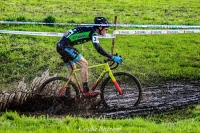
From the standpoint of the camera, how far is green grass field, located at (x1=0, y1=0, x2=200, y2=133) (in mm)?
8328

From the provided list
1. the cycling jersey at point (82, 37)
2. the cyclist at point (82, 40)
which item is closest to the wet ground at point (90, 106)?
the cyclist at point (82, 40)

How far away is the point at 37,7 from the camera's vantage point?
2320cm

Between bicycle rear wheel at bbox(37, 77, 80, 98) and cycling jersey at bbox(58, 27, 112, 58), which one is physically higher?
cycling jersey at bbox(58, 27, 112, 58)

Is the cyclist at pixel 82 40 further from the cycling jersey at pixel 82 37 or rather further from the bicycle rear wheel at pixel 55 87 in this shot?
the bicycle rear wheel at pixel 55 87

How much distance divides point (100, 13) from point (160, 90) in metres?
11.2

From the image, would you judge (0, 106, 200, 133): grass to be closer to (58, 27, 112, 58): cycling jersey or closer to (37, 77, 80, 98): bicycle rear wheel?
(37, 77, 80, 98): bicycle rear wheel

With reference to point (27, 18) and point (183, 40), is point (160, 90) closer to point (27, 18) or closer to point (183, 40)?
point (183, 40)

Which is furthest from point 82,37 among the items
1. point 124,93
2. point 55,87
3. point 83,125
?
point 83,125

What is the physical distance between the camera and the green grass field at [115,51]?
27.3 feet

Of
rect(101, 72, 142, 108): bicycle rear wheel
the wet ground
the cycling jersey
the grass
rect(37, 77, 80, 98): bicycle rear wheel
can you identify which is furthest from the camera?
rect(101, 72, 142, 108): bicycle rear wheel

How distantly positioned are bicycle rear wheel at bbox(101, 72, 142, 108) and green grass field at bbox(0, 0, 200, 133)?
3.42 ft

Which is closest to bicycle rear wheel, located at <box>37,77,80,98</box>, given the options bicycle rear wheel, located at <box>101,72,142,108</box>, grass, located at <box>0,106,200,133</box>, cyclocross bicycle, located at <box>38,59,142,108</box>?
cyclocross bicycle, located at <box>38,59,142,108</box>

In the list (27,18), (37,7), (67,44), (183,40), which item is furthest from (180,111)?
(37,7)

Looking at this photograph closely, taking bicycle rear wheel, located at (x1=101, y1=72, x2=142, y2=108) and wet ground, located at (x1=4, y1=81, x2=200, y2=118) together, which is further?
bicycle rear wheel, located at (x1=101, y1=72, x2=142, y2=108)
